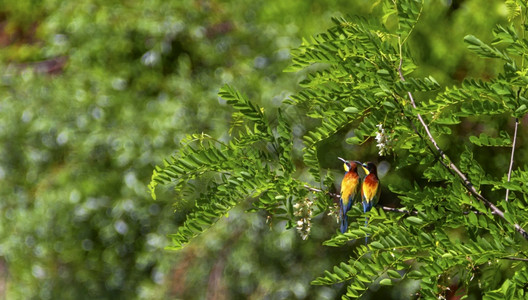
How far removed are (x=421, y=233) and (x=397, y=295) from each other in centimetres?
236

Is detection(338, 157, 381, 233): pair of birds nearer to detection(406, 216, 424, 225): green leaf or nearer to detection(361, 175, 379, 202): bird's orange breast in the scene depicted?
detection(361, 175, 379, 202): bird's orange breast

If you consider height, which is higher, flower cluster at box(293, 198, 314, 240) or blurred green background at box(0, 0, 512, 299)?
flower cluster at box(293, 198, 314, 240)

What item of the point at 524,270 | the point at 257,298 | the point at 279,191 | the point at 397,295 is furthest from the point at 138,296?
the point at 524,270

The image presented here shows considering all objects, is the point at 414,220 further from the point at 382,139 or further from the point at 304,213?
the point at 304,213

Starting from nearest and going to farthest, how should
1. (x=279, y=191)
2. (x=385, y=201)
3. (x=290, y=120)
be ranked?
(x=279, y=191) → (x=385, y=201) → (x=290, y=120)

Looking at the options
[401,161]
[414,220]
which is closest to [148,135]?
[401,161]

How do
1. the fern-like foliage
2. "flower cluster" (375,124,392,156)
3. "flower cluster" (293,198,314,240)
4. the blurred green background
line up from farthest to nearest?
1. the blurred green background
2. "flower cluster" (293,198,314,240)
3. "flower cluster" (375,124,392,156)
4. the fern-like foliage

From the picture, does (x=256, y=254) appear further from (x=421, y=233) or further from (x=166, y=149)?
(x=421, y=233)

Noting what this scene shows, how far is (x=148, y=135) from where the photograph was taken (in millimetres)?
4141

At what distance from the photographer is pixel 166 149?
4.02m

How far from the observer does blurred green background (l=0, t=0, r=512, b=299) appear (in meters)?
→ 3.80

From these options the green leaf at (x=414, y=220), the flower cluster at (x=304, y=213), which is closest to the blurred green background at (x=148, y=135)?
the flower cluster at (x=304, y=213)

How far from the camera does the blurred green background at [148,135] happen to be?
12.5 feet

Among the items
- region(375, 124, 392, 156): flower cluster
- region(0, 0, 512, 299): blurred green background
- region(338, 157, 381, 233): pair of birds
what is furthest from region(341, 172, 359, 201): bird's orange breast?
region(0, 0, 512, 299): blurred green background
